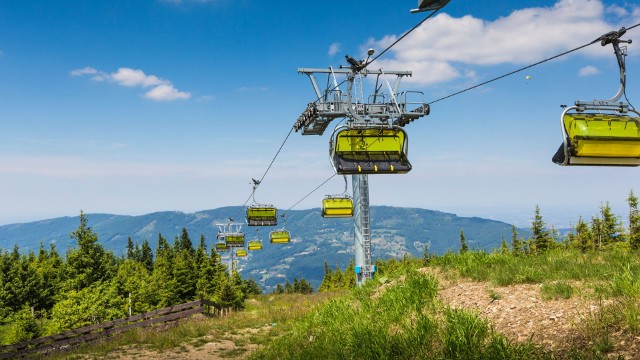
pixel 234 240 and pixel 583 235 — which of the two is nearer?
pixel 234 240

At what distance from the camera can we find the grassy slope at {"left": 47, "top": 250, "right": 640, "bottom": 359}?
6461mm

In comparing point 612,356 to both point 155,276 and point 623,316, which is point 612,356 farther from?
point 155,276

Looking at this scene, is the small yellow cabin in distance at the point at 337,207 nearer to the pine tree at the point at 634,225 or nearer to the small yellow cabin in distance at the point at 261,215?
the small yellow cabin in distance at the point at 261,215

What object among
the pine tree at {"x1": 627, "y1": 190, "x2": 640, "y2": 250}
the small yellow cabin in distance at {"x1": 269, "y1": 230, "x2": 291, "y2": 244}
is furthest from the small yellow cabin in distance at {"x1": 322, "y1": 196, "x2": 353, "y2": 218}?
the pine tree at {"x1": 627, "y1": 190, "x2": 640, "y2": 250}

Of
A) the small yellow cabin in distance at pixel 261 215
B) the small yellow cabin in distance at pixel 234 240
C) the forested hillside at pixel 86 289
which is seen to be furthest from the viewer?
the small yellow cabin in distance at pixel 234 240

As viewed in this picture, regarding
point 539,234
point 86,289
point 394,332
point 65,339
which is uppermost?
point 394,332

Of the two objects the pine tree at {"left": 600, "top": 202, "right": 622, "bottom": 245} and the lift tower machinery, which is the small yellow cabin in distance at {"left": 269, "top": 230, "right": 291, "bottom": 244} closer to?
the lift tower machinery

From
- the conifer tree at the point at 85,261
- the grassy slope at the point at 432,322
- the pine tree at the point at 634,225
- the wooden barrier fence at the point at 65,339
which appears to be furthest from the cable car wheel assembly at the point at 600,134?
the pine tree at the point at 634,225

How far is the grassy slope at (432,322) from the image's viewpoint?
646 centimetres

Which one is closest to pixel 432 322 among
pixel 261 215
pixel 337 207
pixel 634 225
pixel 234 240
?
pixel 337 207

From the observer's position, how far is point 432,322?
8273 millimetres

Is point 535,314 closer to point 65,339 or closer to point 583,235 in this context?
point 65,339

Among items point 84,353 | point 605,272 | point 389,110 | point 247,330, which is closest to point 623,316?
point 605,272

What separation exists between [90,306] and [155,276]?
23.6 metres
